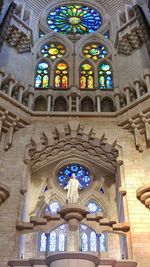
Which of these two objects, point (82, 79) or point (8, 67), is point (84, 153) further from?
point (8, 67)

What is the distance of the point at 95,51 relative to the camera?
52.1ft

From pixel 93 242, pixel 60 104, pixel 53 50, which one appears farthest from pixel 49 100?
pixel 93 242

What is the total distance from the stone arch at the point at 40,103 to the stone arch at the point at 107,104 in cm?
206

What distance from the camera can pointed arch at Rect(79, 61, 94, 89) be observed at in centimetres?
1437

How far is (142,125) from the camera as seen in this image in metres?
11.7

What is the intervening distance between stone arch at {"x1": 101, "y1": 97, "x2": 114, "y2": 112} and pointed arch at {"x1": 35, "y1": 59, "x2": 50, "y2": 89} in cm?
222

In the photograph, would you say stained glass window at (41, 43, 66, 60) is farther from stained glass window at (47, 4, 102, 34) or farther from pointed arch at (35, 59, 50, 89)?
stained glass window at (47, 4, 102, 34)

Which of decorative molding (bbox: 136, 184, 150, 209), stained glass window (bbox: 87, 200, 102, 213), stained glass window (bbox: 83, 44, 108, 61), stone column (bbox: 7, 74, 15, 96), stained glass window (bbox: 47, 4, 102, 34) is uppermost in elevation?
stained glass window (bbox: 47, 4, 102, 34)

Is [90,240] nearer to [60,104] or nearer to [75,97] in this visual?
[60,104]

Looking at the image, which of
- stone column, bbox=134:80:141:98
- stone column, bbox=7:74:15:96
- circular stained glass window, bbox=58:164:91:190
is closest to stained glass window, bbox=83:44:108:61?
stone column, bbox=134:80:141:98

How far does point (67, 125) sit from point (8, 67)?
10.9 ft

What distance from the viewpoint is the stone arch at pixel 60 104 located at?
→ 13.5 meters

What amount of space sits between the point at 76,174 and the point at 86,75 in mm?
3857

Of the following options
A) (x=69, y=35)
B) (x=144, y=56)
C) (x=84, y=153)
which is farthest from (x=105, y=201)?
(x=69, y=35)
